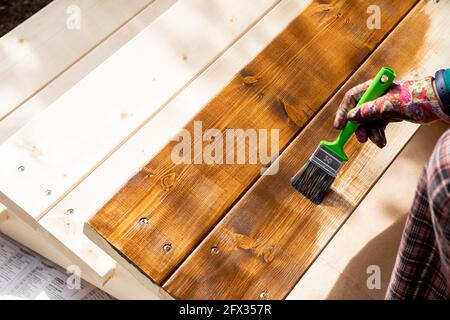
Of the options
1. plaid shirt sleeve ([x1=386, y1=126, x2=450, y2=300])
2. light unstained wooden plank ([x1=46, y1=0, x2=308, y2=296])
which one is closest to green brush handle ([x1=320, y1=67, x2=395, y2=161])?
plaid shirt sleeve ([x1=386, y1=126, x2=450, y2=300])

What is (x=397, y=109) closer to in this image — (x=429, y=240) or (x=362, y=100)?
(x=362, y=100)

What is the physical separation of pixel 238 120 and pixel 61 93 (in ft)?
2.75

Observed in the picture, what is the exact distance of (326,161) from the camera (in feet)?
5.93

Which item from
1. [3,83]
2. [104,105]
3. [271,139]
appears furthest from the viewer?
[3,83]

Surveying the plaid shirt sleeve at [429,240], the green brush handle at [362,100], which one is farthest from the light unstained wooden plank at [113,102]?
the plaid shirt sleeve at [429,240]

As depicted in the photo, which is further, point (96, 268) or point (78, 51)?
point (78, 51)

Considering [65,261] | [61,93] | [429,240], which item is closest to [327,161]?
[429,240]

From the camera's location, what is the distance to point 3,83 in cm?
240

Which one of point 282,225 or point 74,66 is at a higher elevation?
point 282,225

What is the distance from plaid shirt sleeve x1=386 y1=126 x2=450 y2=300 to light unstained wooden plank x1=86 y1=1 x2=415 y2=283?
1.61 ft
